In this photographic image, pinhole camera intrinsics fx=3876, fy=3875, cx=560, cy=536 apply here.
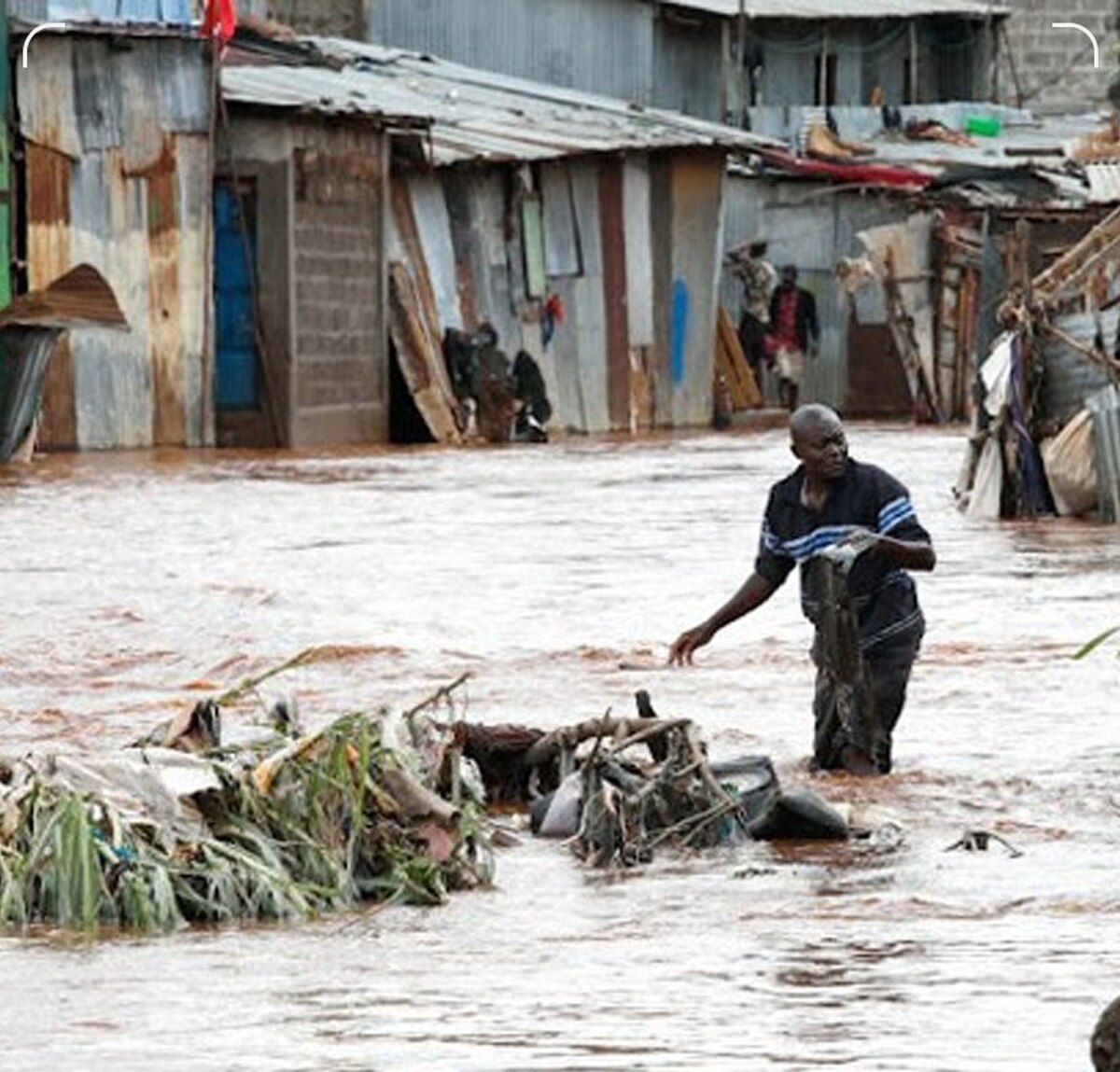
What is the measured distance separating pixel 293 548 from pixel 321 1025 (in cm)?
1140

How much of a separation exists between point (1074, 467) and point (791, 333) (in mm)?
18173

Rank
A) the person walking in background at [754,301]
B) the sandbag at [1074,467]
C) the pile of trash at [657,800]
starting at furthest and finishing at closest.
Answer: the person walking in background at [754,301] < the sandbag at [1074,467] < the pile of trash at [657,800]

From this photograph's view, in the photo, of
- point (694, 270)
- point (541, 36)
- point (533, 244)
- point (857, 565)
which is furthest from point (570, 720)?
point (541, 36)

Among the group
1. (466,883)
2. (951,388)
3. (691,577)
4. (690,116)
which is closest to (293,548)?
(691,577)

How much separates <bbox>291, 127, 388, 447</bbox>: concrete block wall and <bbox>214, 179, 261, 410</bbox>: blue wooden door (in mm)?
331

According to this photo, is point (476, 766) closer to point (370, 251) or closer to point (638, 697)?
point (638, 697)

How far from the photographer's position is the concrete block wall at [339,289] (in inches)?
→ 1116

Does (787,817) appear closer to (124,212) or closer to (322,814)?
(322,814)

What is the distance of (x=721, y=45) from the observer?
41531mm

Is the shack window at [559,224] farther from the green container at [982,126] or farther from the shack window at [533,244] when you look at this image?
the green container at [982,126]

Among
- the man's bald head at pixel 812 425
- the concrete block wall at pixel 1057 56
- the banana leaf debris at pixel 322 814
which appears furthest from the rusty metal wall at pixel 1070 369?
the concrete block wall at pixel 1057 56

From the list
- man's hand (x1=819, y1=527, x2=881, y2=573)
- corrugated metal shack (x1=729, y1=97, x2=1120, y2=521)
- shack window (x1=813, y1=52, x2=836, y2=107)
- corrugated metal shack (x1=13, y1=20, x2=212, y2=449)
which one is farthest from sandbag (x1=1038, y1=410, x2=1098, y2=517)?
shack window (x1=813, y1=52, x2=836, y2=107)

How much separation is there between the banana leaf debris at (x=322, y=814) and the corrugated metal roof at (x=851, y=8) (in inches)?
1211

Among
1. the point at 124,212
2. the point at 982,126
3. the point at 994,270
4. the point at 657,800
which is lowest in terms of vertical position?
the point at 657,800
